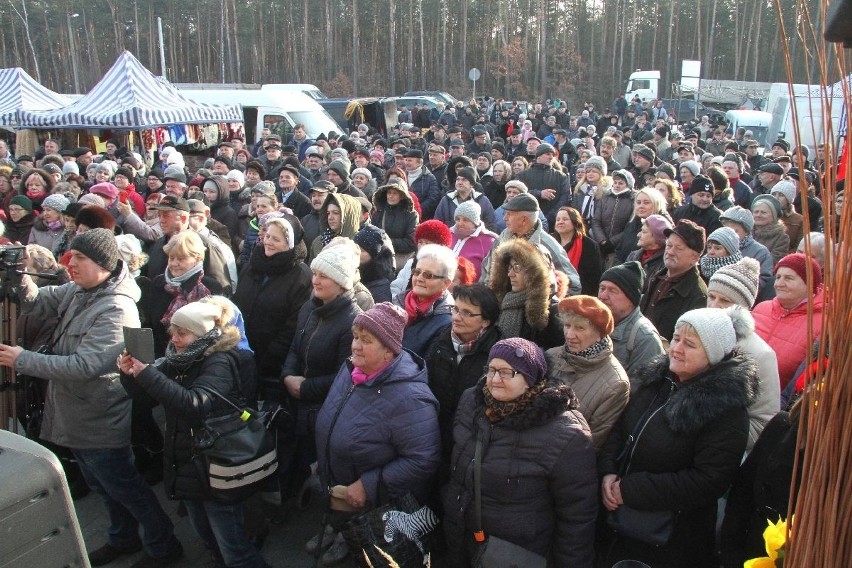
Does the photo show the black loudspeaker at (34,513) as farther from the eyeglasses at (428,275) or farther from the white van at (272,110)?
the white van at (272,110)

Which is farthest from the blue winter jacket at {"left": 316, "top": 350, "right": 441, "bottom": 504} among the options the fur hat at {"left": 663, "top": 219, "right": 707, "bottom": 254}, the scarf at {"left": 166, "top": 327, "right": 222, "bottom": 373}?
the fur hat at {"left": 663, "top": 219, "right": 707, "bottom": 254}

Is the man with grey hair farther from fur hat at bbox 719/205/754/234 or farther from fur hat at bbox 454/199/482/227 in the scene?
fur hat at bbox 719/205/754/234

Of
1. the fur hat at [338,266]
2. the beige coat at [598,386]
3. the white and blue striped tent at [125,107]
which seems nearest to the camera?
the beige coat at [598,386]

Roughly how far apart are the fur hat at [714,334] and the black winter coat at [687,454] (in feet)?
0.14

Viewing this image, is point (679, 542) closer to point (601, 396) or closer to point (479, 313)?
point (601, 396)

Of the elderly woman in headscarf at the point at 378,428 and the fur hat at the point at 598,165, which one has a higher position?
→ the fur hat at the point at 598,165

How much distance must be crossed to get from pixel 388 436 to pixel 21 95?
15.6 metres

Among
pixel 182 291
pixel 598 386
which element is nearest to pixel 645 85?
pixel 182 291

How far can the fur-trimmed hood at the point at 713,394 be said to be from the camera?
241 cm

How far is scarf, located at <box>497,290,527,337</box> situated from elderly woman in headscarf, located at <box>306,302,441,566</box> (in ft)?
1.86

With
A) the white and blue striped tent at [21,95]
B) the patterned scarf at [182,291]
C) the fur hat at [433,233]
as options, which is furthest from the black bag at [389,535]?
the white and blue striped tent at [21,95]

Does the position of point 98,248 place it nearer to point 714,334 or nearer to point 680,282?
point 714,334

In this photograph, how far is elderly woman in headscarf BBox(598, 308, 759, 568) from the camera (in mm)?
2436

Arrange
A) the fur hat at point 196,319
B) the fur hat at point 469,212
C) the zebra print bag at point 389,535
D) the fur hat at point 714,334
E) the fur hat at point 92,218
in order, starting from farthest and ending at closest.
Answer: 1. the fur hat at point 469,212
2. the fur hat at point 92,218
3. the fur hat at point 196,319
4. the zebra print bag at point 389,535
5. the fur hat at point 714,334
